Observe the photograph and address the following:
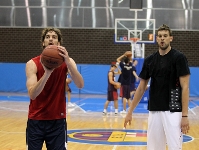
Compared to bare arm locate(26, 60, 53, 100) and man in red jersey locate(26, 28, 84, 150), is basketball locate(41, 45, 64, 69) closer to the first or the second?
bare arm locate(26, 60, 53, 100)

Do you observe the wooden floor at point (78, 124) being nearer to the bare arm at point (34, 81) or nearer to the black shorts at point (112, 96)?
the black shorts at point (112, 96)

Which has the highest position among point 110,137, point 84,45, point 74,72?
point 74,72

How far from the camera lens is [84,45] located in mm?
24250

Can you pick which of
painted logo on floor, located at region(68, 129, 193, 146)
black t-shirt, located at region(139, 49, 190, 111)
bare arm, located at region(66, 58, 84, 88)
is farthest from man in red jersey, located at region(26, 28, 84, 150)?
painted logo on floor, located at region(68, 129, 193, 146)

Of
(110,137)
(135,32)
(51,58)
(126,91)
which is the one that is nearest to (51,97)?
(51,58)

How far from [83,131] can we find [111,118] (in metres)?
2.83

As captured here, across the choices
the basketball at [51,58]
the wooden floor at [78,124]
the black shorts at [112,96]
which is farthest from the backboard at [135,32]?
the basketball at [51,58]

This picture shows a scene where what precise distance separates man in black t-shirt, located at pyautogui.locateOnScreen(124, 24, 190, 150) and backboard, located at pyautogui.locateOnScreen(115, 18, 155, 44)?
13.9 m

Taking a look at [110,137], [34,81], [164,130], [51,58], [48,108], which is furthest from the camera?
[110,137]

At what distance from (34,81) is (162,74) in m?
1.66

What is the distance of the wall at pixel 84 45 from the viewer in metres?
23.6

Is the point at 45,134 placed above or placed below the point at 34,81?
below

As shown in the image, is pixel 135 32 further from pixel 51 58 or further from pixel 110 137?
pixel 51 58

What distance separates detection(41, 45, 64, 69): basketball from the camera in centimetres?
395
